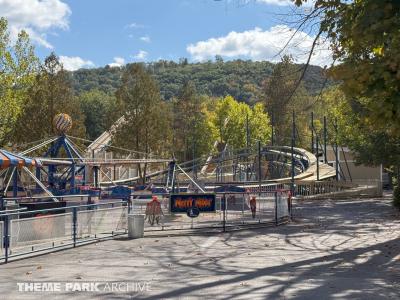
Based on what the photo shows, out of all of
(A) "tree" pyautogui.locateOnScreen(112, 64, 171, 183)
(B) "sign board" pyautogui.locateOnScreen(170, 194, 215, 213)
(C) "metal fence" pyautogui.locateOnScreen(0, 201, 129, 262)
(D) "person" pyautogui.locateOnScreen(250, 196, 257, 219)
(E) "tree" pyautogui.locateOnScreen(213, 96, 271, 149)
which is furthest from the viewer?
(E) "tree" pyautogui.locateOnScreen(213, 96, 271, 149)

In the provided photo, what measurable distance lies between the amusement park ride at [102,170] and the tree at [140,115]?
2.67 metres

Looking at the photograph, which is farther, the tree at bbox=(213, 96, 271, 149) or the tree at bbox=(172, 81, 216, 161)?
the tree at bbox=(213, 96, 271, 149)

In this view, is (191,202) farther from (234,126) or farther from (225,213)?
(234,126)

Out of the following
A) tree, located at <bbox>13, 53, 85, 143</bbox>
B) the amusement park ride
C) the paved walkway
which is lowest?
the paved walkway

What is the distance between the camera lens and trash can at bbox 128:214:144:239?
56.5 ft

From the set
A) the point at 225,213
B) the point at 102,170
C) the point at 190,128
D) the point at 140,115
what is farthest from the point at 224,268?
the point at 190,128

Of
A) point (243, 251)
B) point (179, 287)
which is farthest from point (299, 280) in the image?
point (243, 251)

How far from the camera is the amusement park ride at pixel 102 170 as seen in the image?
28250 millimetres

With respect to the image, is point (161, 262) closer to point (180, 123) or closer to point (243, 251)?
point (243, 251)

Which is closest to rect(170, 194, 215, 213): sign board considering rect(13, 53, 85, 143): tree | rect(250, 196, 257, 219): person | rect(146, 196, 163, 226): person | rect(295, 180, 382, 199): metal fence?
rect(146, 196, 163, 226): person

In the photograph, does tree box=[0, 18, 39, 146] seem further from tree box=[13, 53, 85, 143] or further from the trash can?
the trash can

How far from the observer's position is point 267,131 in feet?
A: 279

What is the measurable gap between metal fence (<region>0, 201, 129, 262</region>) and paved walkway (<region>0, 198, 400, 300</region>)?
452mm

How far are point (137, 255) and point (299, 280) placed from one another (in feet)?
15.8
